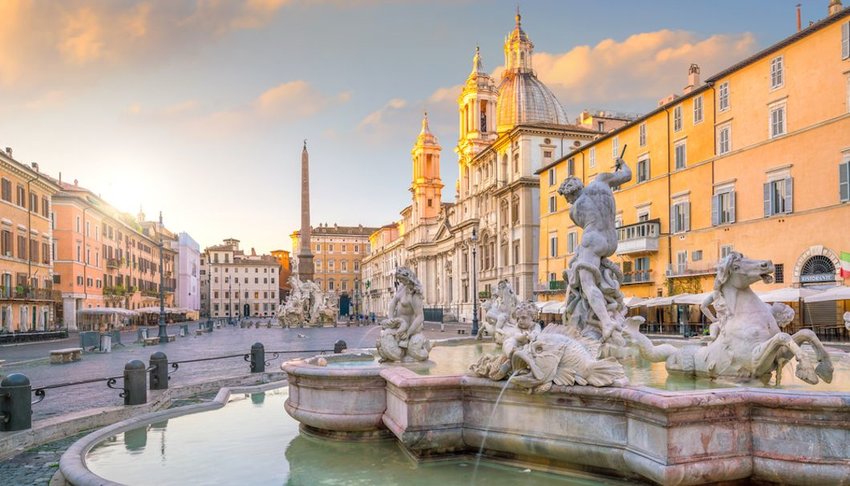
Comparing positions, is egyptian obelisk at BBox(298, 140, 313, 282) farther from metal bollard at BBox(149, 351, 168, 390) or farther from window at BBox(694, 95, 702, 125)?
metal bollard at BBox(149, 351, 168, 390)

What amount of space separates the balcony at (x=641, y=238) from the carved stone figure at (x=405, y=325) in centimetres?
3191

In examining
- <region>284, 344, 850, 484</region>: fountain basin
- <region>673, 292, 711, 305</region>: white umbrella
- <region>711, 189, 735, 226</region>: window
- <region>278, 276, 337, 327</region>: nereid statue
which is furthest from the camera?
<region>278, 276, 337, 327</region>: nereid statue

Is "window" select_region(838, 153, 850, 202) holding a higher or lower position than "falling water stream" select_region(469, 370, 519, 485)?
higher

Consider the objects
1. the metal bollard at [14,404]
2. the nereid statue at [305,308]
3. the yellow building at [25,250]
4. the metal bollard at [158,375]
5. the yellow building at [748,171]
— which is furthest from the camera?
the nereid statue at [305,308]

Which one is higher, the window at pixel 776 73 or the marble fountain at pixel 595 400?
the window at pixel 776 73

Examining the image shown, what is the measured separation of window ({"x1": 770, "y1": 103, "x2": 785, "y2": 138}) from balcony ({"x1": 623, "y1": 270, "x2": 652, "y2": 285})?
11631 mm

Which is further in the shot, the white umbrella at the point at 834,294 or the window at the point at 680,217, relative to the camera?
the window at the point at 680,217

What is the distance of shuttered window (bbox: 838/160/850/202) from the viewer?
82.7ft

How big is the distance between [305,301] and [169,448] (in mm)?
49301

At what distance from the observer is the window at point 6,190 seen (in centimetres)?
3844

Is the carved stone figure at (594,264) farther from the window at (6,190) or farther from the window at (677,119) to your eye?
the window at (6,190)

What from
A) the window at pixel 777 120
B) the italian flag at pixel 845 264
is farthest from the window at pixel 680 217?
the italian flag at pixel 845 264

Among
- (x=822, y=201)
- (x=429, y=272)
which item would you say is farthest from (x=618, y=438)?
(x=429, y=272)

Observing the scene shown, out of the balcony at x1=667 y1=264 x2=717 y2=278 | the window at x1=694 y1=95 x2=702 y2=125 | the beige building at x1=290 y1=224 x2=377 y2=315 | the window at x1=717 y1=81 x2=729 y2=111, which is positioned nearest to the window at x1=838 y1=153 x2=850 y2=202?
the balcony at x1=667 y1=264 x2=717 y2=278
